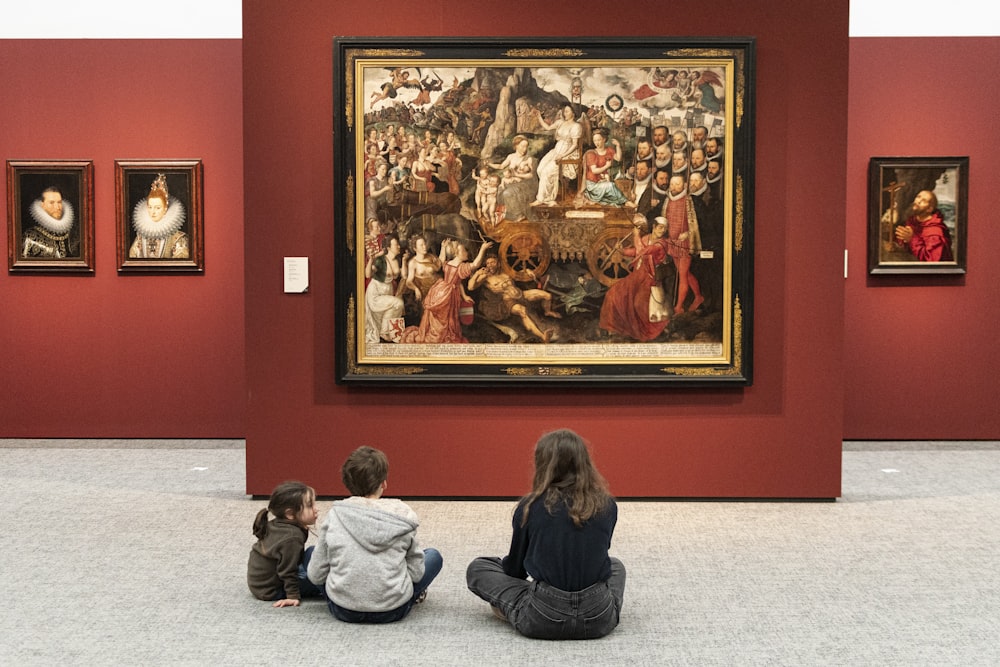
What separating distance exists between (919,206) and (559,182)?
512cm

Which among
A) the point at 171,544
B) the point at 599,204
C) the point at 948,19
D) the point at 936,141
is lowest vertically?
the point at 171,544

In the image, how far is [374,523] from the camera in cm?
580

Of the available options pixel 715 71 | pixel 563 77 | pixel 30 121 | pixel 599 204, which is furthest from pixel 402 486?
pixel 30 121

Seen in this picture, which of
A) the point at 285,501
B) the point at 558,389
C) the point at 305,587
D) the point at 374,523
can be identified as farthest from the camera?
the point at 558,389

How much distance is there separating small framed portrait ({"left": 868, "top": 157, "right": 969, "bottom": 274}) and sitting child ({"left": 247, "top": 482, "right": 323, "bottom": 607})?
806 centimetres

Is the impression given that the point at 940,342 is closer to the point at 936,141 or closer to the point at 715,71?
the point at 936,141

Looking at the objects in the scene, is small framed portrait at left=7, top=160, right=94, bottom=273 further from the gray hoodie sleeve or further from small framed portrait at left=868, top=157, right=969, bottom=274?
small framed portrait at left=868, top=157, right=969, bottom=274

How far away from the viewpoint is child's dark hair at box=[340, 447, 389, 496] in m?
5.93

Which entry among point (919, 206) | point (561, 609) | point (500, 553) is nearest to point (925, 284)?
point (919, 206)

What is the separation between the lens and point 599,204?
9094 mm

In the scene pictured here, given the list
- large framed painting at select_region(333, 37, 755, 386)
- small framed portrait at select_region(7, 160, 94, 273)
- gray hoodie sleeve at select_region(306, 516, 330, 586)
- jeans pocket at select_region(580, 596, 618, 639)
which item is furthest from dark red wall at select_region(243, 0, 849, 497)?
small framed portrait at select_region(7, 160, 94, 273)

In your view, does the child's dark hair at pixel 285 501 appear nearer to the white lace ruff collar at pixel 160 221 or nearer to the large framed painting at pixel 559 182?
the large framed painting at pixel 559 182

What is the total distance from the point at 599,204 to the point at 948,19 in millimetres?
6017

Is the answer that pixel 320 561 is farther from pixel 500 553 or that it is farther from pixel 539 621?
pixel 500 553
